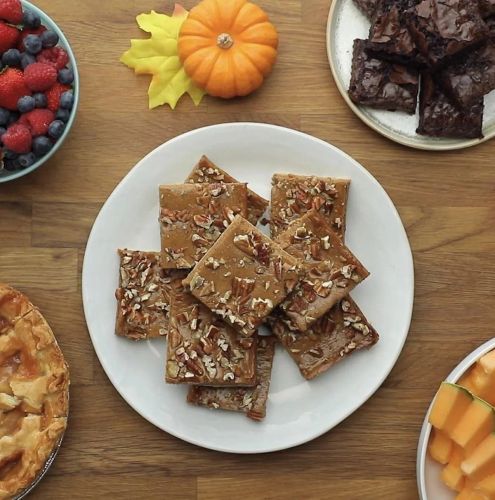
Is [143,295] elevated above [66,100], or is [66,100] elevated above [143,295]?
[66,100]

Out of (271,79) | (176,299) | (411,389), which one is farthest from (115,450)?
(271,79)

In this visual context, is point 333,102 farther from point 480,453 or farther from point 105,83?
point 480,453

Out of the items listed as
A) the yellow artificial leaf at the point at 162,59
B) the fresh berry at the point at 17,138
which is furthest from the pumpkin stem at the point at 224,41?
the fresh berry at the point at 17,138

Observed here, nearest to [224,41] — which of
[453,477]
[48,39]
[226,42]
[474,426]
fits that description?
[226,42]

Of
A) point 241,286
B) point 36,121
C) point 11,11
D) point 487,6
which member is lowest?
point 241,286

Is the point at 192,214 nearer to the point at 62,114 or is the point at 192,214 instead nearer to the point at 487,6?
the point at 62,114

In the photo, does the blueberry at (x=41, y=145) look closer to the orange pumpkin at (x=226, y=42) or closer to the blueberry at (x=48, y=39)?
the blueberry at (x=48, y=39)
